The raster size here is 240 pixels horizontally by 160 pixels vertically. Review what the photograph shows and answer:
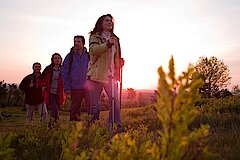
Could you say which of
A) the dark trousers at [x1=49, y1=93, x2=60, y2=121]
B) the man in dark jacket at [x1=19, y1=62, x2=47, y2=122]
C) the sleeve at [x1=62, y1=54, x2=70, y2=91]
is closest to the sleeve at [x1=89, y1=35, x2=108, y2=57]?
the sleeve at [x1=62, y1=54, x2=70, y2=91]

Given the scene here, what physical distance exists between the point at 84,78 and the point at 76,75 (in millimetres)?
221

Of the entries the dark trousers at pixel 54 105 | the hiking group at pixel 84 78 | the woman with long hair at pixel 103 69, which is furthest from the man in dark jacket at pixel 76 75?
the woman with long hair at pixel 103 69

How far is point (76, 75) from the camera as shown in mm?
8336

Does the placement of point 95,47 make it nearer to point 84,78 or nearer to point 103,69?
point 103,69

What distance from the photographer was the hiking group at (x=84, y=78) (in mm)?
6492

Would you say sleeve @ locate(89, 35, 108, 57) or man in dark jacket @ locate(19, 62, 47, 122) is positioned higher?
sleeve @ locate(89, 35, 108, 57)

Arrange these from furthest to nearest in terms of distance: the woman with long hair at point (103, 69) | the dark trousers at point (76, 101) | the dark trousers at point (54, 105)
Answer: the dark trousers at point (54, 105)
the dark trousers at point (76, 101)
the woman with long hair at point (103, 69)

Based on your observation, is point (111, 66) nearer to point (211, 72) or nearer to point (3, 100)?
point (3, 100)

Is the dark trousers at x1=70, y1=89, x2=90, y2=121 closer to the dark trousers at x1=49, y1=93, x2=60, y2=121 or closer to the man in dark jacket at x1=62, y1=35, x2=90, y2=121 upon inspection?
the man in dark jacket at x1=62, y1=35, x2=90, y2=121

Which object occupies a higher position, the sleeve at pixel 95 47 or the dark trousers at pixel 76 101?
the sleeve at pixel 95 47

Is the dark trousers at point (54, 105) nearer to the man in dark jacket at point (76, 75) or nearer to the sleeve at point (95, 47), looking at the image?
the man in dark jacket at point (76, 75)

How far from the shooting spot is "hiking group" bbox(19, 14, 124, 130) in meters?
6.49

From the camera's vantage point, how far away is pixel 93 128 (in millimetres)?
3664

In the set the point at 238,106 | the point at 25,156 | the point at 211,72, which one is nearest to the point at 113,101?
the point at 25,156
